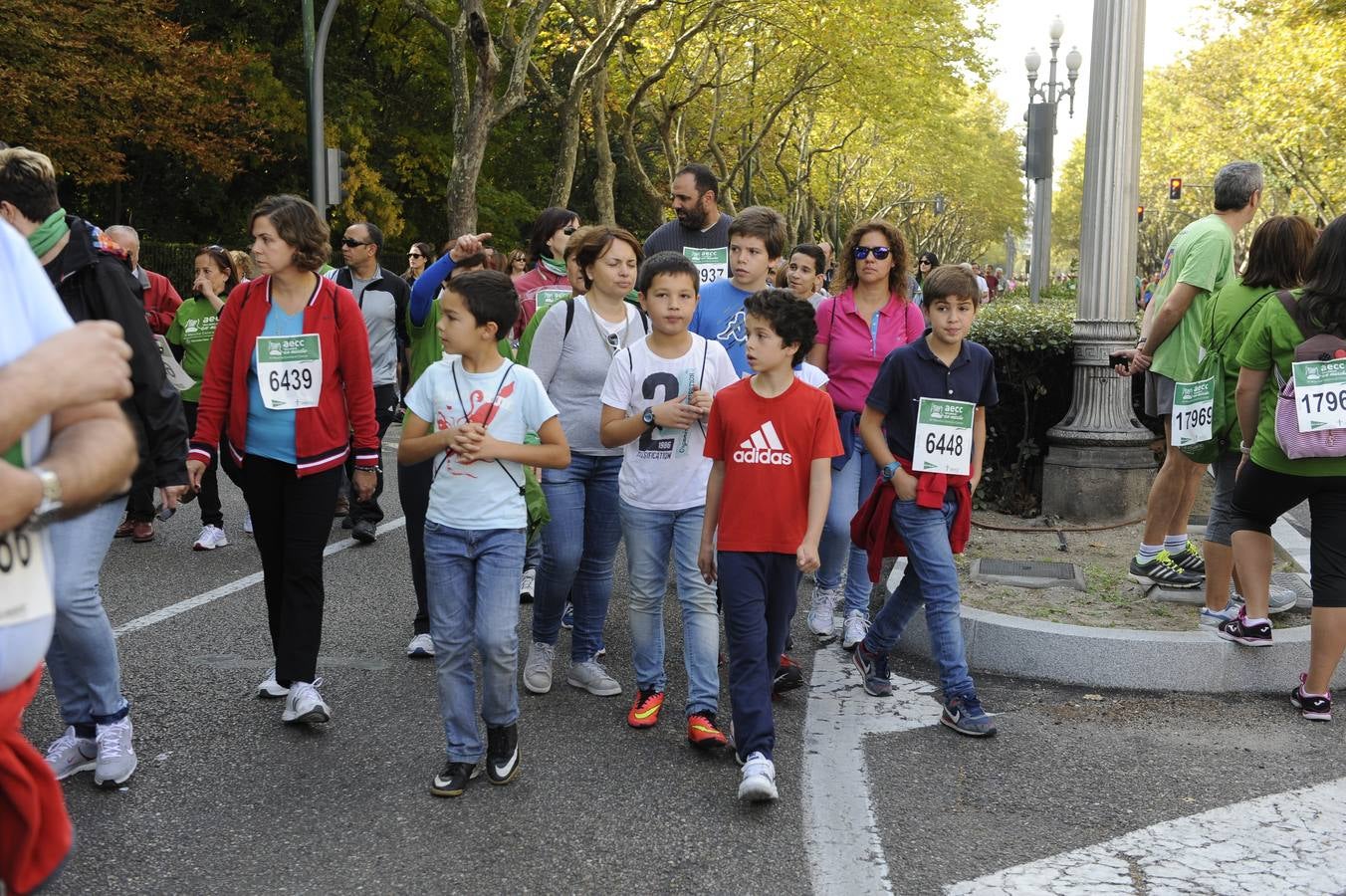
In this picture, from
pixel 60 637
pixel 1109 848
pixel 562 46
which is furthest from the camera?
pixel 562 46

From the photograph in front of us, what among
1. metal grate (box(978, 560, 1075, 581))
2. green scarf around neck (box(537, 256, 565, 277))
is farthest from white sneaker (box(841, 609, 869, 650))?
green scarf around neck (box(537, 256, 565, 277))

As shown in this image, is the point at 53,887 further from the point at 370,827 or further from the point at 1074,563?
the point at 1074,563

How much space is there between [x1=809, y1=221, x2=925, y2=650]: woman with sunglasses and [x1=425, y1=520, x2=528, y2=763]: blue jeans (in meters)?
2.23

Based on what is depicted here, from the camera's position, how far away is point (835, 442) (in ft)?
14.6

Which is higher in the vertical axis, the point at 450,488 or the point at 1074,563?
the point at 450,488

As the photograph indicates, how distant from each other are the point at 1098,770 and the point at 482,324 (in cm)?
248

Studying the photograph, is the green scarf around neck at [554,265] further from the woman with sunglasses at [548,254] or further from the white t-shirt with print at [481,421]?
the white t-shirt with print at [481,421]

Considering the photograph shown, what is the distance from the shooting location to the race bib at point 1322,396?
193 inches

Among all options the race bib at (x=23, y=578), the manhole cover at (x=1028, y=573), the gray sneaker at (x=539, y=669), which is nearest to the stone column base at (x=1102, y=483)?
the manhole cover at (x=1028, y=573)

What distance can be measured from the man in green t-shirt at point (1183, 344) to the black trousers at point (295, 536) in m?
3.93

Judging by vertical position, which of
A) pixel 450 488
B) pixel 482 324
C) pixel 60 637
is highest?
pixel 482 324

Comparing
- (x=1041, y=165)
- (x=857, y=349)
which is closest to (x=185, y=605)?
(x=857, y=349)

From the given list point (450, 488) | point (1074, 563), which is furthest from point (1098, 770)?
point (1074, 563)

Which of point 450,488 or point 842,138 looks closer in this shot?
point 450,488
